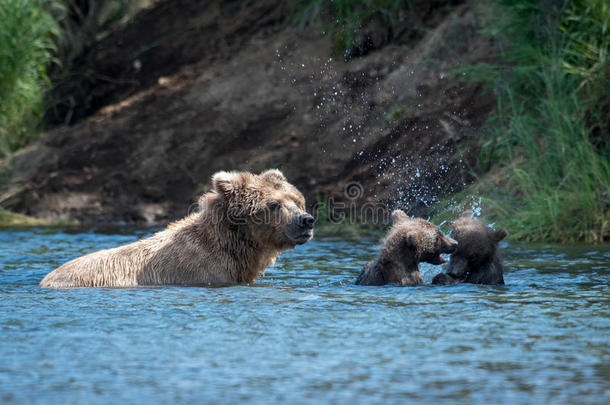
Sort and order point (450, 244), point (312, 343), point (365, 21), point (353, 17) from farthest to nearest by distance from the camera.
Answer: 1. point (365, 21)
2. point (353, 17)
3. point (450, 244)
4. point (312, 343)

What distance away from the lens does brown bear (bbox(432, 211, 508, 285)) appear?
7785mm

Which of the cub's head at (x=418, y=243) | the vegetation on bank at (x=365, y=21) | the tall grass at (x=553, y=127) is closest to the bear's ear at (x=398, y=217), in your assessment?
the cub's head at (x=418, y=243)

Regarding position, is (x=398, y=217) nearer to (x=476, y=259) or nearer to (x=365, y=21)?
(x=476, y=259)

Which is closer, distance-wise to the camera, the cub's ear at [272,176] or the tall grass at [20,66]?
the cub's ear at [272,176]

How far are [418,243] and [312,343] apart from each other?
2.50 meters

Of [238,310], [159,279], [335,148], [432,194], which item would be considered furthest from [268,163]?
[238,310]

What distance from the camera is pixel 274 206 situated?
7996 millimetres

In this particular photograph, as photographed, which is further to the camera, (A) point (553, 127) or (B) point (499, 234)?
(A) point (553, 127)

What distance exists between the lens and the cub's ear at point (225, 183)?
801 centimetres

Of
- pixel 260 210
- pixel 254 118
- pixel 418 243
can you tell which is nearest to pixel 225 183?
pixel 260 210

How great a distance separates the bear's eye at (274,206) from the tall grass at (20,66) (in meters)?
9.94

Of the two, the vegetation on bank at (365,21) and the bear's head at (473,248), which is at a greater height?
the vegetation on bank at (365,21)

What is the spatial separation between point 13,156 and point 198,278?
10.5 m

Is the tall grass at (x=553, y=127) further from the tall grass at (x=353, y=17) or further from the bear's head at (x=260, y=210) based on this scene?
the bear's head at (x=260, y=210)
